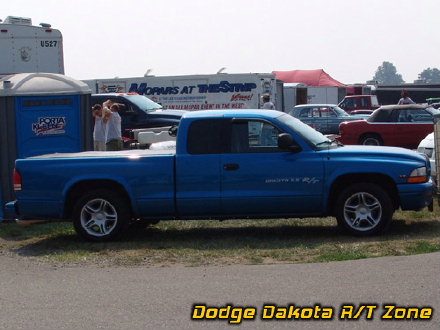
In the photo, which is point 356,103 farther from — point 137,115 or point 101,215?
point 101,215

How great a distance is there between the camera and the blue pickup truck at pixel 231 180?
34.3ft

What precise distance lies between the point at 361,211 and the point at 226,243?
179 centimetres

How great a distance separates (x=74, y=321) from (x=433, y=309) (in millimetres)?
3045

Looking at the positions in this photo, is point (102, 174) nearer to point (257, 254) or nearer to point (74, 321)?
point (257, 254)

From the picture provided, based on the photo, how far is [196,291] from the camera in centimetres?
784

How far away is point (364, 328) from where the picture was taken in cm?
642

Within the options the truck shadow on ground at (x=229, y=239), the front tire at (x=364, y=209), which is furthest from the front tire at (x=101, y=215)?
the front tire at (x=364, y=209)

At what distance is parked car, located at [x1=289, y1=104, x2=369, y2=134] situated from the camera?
29.2 metres

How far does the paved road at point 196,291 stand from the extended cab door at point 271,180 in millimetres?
1713

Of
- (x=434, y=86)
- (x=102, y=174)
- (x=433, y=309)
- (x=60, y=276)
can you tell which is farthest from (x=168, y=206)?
(x=434, y=86)

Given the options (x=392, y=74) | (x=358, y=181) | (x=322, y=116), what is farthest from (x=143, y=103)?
(x=392, y=74)

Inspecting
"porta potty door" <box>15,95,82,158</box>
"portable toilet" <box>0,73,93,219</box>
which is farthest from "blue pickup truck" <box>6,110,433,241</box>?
"porta potty door" <box>15,95,82,158</box>

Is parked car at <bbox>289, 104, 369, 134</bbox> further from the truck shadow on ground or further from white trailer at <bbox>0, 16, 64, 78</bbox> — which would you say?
the truck shadow on ground

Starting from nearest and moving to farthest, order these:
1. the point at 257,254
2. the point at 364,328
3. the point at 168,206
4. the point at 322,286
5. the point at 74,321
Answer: the point at 364,328 → the point at 74,321 → the point at 322,286 → the point at 257,254 → the point at 168,206
